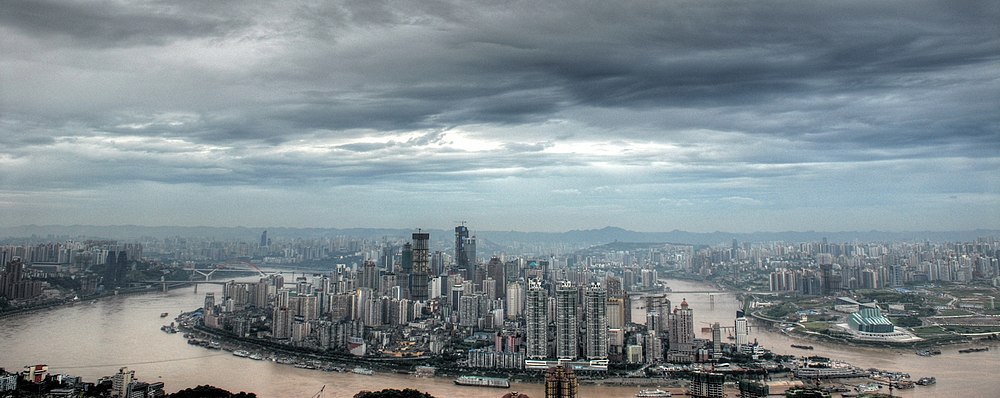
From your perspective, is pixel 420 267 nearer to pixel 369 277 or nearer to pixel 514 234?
pixel 369 277

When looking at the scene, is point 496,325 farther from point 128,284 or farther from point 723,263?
point 723,263

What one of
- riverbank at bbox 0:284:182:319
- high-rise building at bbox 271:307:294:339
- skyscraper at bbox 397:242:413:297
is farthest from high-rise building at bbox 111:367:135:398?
skyscraper at bbox 397:242:413:297

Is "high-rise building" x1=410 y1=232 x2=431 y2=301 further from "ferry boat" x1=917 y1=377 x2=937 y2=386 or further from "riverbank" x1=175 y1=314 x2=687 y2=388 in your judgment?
"ferry boat" x1=917 y1=377 x2=937 y2=386

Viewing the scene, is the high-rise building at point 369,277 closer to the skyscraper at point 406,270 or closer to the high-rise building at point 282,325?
the skyscraper at point 406,270

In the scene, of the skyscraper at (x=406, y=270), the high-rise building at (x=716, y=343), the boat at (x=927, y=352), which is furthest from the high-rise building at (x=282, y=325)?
the boat at (x=927, y=352)

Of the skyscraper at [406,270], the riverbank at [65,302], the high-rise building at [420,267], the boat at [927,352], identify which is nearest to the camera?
the boat at [927,352]
